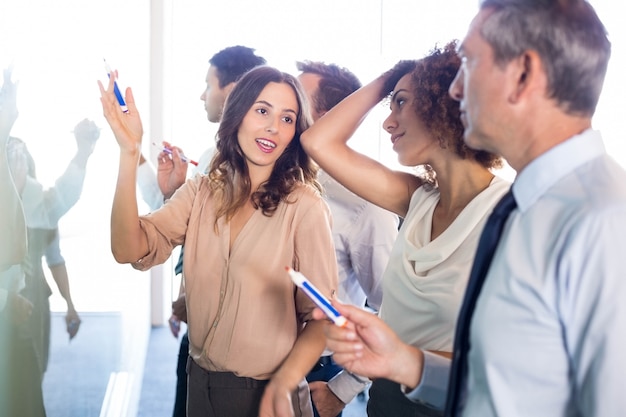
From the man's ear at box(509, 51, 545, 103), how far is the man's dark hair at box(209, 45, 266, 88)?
1934mm

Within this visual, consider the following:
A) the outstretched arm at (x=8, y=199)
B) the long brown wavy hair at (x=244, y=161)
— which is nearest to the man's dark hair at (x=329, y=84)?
the long brown wavy hair at (x=244, y=161)

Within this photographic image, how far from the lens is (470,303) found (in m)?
0.94

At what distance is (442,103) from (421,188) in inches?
8.5

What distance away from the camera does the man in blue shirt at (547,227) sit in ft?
2.54

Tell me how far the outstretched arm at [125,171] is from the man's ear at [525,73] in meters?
0.89

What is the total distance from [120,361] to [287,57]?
2.80m

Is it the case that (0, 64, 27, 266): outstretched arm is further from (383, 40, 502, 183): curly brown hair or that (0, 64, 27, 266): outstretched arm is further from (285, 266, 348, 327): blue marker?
(383, 40, 502, 183): curly brown hair

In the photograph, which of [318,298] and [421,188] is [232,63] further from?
[318,298]

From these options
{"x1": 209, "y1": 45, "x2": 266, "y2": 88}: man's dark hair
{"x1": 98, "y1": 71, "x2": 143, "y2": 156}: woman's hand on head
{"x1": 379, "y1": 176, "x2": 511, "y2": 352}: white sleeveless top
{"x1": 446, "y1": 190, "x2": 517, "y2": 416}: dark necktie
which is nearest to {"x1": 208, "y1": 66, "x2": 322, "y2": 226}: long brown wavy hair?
{"x1": 98, "y1": 71, "x2": 143, "y2": 156}: woman's hand on head

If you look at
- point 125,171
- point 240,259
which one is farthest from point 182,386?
point 125,171

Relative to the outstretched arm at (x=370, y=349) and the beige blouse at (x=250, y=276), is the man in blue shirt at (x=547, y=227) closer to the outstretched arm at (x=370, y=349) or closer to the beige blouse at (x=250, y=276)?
the outstretched arm at (x=370, y=349)

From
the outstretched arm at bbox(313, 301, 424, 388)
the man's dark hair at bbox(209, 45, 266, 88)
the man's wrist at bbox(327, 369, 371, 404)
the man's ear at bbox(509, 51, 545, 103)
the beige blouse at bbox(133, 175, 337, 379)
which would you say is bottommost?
the man's wrist at bbox(327, 369, 371, 404)

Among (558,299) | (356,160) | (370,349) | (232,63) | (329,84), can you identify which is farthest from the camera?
(232,63)

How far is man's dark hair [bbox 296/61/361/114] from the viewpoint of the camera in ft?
7.64
